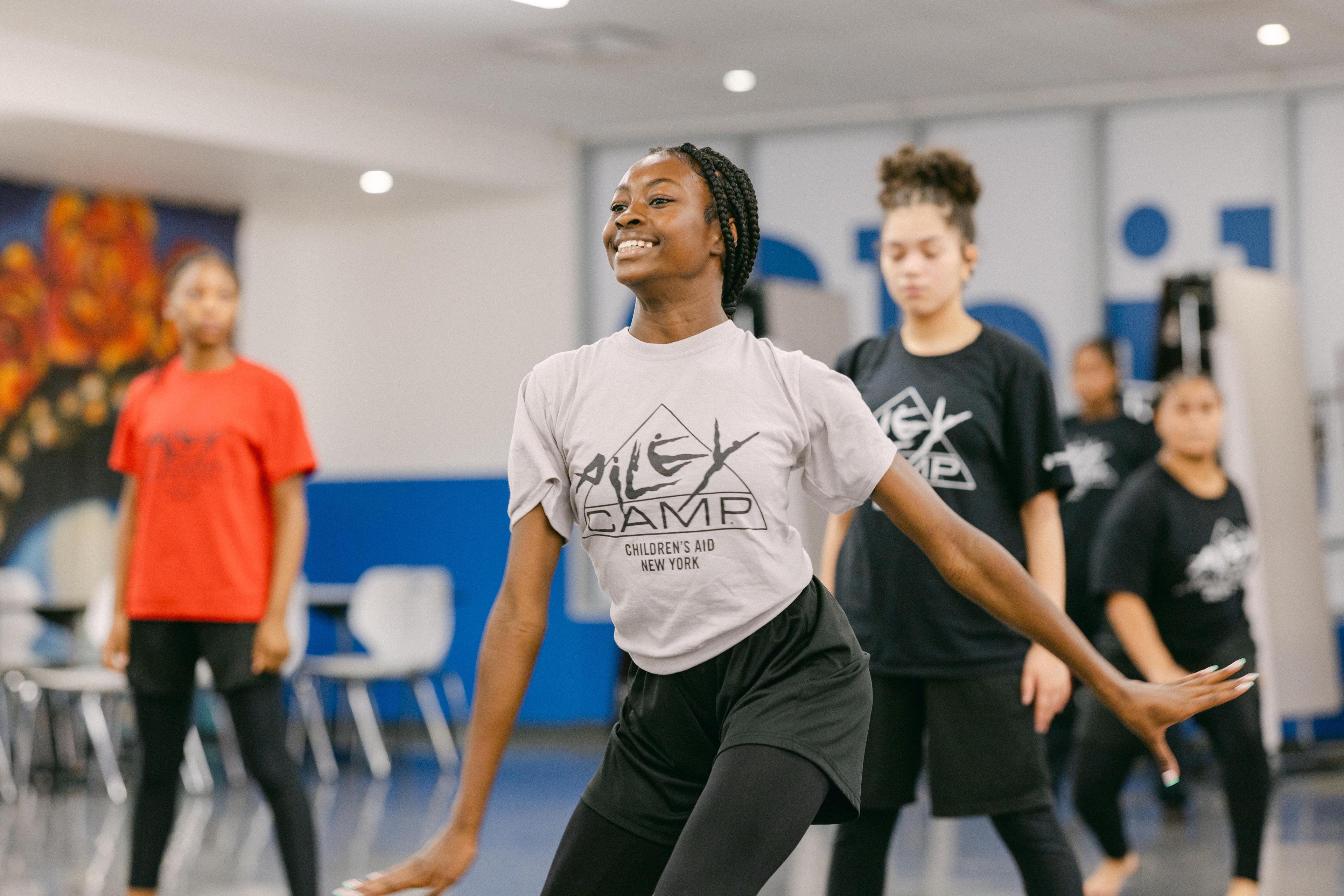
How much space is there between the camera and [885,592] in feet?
9.71

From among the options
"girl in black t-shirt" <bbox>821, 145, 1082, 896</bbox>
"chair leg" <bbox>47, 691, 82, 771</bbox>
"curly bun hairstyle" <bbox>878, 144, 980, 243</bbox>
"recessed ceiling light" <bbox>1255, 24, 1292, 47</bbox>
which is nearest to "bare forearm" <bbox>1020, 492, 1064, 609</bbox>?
"girl in black t-shirt" <bbox>821, 145, 1082, 896</bbox>

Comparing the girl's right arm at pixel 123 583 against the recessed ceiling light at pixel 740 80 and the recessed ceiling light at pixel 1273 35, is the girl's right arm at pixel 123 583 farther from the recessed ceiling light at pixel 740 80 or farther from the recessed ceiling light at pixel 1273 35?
the recessed ceiling light at pixel 1273 35

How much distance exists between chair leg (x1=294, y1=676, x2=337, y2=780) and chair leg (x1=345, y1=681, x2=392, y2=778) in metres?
0.17

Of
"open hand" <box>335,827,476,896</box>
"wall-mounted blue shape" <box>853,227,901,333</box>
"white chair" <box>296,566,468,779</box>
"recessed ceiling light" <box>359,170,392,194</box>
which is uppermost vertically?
"recessed ceiling light" <box>359,170,392,194</box>

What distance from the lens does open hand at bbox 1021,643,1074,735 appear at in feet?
9.58

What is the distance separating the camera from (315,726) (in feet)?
27.0

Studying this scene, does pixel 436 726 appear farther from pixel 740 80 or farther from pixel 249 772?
pixel 249 772

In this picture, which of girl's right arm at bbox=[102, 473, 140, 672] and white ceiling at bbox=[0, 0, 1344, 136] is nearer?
girl's right arm at bbox=[102, 473, 140, 672]

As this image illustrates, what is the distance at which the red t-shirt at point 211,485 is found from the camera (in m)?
3.66

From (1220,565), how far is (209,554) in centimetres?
Result: 233

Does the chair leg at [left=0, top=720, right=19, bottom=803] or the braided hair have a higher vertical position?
the braided hair

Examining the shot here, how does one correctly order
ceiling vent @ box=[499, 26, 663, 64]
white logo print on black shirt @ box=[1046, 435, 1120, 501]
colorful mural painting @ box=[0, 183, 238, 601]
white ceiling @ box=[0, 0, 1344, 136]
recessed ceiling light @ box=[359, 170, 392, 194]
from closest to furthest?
white logo print on black shirt @ box=[1046, 435, 1120, 501] → white ceiling @ box=[0, 0, 1344, 136] → ceiling vent @ box=[499, 26, 663, 64] → colorful mural painting @ box=[0, 183, 238, 601] → recessed ceiling light @ box=[359, 170, 392, 194]

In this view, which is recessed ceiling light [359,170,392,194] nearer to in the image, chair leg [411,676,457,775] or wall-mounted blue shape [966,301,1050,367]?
chair leg [411,676,457,775]

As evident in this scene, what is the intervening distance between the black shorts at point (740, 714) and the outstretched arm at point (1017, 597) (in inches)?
6.0
